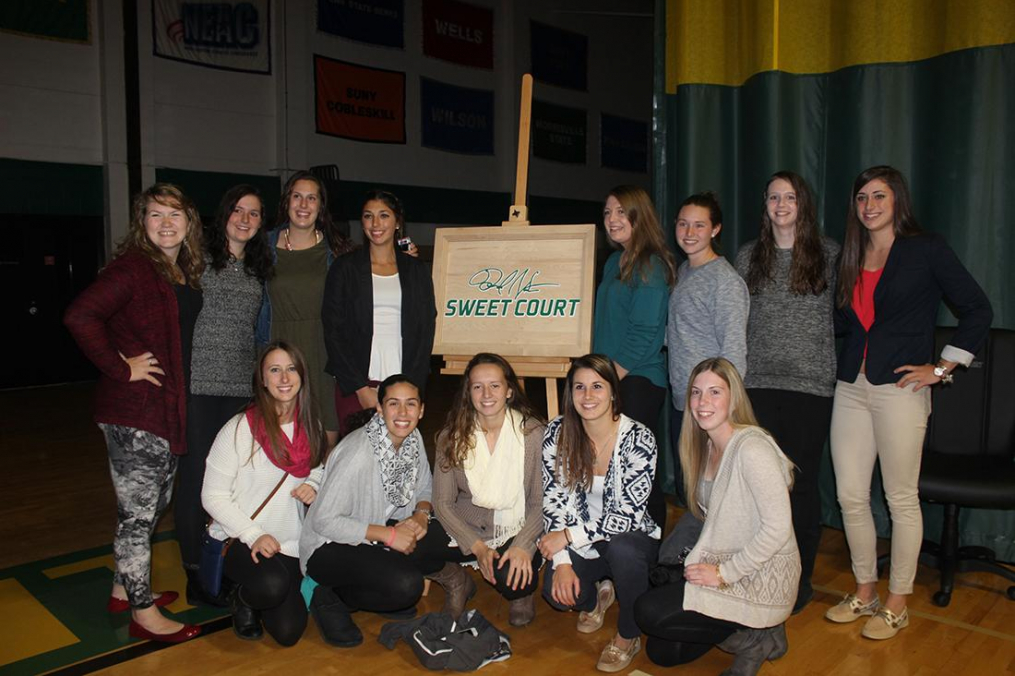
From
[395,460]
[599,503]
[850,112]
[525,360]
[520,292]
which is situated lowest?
[599,503]

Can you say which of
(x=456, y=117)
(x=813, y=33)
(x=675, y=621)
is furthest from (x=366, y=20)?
(x=675, y=621)

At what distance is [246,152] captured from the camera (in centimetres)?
1091

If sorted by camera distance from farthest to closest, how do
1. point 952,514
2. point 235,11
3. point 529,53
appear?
point 529,53, point 235,11, point 952,514

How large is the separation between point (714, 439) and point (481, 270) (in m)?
1.60

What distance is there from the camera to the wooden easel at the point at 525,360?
3840 mm

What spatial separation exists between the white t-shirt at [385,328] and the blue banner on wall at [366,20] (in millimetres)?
8814

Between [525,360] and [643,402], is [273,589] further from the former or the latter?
[643,402]

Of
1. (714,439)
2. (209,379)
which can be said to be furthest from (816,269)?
(209,379)

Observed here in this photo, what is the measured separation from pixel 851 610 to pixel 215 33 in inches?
397

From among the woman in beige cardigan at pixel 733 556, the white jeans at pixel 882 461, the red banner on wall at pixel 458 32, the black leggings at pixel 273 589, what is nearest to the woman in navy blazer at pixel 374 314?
the black leggings at pixel 273 589

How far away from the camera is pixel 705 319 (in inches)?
132

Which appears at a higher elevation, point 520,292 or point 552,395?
point 520,292

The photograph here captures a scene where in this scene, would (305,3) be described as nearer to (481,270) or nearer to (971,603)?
(481,270)
